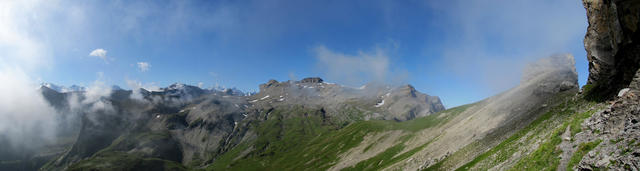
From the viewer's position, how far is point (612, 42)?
116ft

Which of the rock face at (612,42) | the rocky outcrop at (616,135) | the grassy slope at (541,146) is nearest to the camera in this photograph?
the rocky outcrop at (616,135)

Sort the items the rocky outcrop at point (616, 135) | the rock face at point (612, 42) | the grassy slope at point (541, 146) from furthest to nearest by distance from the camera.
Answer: the rock face at point (612, 42)
the grassy slope at point (541, 146)
the rocky outcrop at point (616, 135)

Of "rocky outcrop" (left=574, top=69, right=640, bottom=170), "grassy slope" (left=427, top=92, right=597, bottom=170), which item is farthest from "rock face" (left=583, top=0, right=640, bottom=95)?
"rocky outcrop" (left=574, top=69, right=640, bottom=170)

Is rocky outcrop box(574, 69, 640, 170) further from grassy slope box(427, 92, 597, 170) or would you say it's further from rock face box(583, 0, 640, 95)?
rock face box(583, 0, 640, 95)

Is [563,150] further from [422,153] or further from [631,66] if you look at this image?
[422,153]

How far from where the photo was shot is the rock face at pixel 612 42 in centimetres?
3044

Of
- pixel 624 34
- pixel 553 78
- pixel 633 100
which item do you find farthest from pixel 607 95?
pixel 553 78

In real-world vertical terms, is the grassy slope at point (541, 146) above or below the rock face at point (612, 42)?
below

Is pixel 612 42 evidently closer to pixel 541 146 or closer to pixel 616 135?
pixel 541 146

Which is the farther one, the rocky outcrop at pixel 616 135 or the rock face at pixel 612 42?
the rock face at pixel 612 42

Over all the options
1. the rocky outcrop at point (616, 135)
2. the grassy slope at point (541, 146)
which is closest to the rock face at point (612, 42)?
the grassy slope at point (541, 146)

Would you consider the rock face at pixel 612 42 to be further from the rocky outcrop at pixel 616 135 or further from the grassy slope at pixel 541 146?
the rocky outcrop at pixel 616 135

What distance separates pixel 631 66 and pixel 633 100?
1583 centimetres

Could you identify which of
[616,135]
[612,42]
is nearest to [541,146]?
[616,135]
